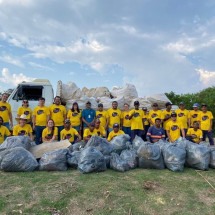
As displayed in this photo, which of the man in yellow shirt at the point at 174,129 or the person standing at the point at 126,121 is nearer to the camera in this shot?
the man in yellow shirt at the point at 174,129

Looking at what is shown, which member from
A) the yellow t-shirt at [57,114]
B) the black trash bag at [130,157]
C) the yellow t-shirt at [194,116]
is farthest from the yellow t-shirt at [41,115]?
the yellow t-shirt at [194,116]

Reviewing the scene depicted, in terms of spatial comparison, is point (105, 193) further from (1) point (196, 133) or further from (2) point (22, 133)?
(1) point (196, 133)

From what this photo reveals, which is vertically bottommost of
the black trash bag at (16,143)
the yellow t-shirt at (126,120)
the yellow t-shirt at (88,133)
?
the black trash bag at (16,143)

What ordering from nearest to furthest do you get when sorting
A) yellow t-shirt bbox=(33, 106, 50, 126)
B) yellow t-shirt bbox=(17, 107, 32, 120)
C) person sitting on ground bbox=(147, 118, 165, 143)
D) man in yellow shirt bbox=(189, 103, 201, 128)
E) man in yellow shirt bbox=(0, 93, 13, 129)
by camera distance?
person sitting on ground bbox=(147, 118, 165, 143) < yellow t-shirt bbox=(33, 106, 50, 126) < man in yellow shirt bbox=(0, 93, 13, 129) < yellow t-shirt bbox=(17, 107, 32, 120) < man in yellow shirt bbox=(189, 103, 201, 128)

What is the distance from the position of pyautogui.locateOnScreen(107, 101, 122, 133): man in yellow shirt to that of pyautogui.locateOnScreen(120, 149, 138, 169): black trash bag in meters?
2.08

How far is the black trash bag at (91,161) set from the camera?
5.48 meters

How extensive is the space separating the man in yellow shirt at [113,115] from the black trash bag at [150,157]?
2.40 m

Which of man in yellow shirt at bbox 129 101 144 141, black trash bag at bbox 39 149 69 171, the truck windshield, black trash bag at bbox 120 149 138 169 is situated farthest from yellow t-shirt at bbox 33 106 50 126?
black trash bag at bbox 120 149 138 169

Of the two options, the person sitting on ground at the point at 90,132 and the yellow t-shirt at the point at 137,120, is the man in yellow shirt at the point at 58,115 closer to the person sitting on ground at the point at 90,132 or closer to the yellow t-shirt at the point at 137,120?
the person sitting on ground at the point at 90,132

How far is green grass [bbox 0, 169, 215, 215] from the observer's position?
14.2 ft

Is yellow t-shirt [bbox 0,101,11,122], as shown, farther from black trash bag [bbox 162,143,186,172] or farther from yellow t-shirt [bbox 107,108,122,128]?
black trash bag [bbox 162,143,186,172]

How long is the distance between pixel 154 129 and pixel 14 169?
355cm

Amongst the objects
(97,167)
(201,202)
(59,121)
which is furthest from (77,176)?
(59,121)

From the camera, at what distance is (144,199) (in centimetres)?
458
